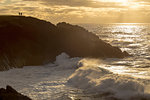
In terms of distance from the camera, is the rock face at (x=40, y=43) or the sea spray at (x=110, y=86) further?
the rock face at (x=40, y=43)

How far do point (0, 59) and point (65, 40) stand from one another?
1250 centimetres

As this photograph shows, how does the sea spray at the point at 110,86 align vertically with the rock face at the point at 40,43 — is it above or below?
below

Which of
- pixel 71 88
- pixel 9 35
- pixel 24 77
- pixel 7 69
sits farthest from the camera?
pixel 9 35

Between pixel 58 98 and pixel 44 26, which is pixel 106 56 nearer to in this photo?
pixel 44 26

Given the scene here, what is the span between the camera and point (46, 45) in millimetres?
34312

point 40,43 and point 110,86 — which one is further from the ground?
point 40,43

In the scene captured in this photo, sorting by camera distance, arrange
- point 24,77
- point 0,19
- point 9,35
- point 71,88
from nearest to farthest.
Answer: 1. point 71,88
2. point 24,77
3. point 9,35
4. point 0,19

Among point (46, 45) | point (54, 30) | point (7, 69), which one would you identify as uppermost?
point (54, 30)

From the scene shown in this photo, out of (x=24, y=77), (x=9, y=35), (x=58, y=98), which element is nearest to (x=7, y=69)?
(x=24, y=77)

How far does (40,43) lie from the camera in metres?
34.1

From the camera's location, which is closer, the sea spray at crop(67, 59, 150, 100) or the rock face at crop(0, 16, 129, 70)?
the sea spray at crop(67, 59, 150, 100)

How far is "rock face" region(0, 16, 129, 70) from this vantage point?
3019 centimetres

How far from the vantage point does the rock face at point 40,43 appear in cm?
3019

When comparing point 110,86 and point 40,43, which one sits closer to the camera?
point 110,86
